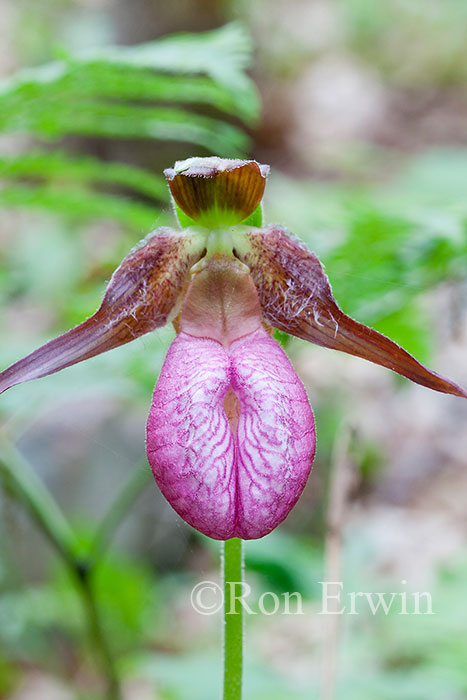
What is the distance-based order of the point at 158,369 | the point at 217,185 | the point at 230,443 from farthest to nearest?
the point at 158,369
the point at 217,185
the point at 230,443

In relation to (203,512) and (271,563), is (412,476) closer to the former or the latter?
(271,563)

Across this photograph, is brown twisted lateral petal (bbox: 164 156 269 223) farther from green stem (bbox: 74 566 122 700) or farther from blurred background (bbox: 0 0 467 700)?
green stem (bbox: 74 566 122 700)

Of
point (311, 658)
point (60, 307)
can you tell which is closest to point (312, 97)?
point (60, 307)

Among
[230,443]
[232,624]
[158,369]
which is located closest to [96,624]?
[158,369]

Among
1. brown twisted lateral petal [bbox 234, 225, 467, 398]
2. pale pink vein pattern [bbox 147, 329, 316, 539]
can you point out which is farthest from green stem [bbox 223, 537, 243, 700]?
brown twisted lateral petal [bbox 234, 225, 467, 398]

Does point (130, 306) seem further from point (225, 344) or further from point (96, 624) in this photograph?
point (96, 624)
